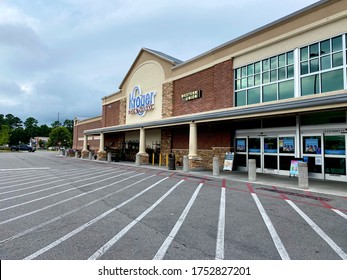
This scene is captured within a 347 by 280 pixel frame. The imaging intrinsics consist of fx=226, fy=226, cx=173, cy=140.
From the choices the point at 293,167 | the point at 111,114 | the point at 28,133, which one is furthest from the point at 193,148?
the point at 28,133

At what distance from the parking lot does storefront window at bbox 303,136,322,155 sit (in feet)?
14.5

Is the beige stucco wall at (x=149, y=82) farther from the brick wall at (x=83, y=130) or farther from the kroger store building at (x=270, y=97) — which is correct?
the brick wall at (x=83, y=130)

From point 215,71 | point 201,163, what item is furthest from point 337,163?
point 215,71

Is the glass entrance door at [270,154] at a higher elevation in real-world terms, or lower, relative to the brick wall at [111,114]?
lower

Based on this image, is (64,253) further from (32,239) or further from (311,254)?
(311,254)

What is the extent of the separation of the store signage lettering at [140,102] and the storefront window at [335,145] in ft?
52.4

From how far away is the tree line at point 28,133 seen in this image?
254ft

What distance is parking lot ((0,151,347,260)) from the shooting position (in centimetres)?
362

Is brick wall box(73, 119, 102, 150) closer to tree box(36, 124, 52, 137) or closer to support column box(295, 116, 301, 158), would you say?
support column box(295, 116, 301, 158)

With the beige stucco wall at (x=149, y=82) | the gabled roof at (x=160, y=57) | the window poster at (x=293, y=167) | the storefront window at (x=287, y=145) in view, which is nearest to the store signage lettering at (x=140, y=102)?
the beige stucco wall at (x=149, y=82)

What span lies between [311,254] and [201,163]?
44.2 feet

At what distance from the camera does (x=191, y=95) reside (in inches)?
738

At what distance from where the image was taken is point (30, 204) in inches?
261

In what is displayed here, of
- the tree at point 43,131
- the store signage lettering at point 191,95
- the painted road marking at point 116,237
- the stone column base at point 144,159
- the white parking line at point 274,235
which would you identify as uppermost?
the tree at point 43,131
